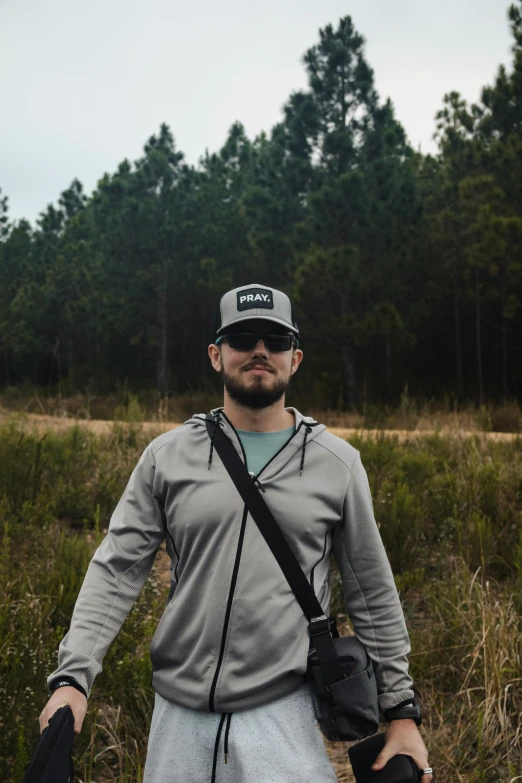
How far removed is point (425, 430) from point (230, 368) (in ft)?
23.8

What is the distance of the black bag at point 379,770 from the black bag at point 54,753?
76 cm

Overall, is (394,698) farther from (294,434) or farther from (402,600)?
(402,600)

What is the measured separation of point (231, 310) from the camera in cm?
204

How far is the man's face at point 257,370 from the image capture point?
1.94 meters

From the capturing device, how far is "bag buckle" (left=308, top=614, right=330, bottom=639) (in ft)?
5.89

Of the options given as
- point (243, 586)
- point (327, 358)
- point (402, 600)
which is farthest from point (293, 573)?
point (327, 358)

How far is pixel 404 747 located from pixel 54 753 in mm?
874

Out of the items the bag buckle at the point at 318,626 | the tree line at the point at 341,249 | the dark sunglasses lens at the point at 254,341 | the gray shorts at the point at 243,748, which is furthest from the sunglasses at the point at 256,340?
the tree line at the point at 341,249

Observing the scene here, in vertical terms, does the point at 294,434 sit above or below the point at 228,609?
above

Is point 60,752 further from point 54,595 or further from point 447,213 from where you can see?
point 447,213

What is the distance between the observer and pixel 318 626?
5.90ft

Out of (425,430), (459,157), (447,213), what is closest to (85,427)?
A: (425,430)

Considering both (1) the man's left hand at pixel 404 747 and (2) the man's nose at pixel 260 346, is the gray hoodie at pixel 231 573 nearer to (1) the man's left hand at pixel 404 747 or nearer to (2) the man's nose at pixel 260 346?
(1) the man's left hand at pixel 404 747

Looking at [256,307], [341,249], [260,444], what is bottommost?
[260,444]
